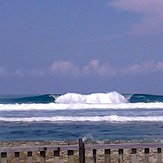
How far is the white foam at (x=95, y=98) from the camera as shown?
2598 inches

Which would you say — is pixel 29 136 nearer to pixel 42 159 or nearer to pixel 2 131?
pixel 2 131

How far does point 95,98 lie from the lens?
66.9 metres

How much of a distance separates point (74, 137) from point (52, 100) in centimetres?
4911

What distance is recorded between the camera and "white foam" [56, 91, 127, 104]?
66.0m

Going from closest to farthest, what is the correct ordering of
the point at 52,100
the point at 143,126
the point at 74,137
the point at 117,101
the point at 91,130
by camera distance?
1. the point at 74,137
2. the point at 91,130
3. the point at 143,126
4. the point at 117,101
5. the point at 52,100

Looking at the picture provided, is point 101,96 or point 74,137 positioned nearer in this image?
point 74,137

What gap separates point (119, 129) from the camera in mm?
26344

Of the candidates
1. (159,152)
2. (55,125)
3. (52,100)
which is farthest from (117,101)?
(159,152)

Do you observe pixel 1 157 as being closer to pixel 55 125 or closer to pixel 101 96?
pixel 55 125

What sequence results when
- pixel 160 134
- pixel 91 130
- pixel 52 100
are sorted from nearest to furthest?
pixel 160 134
pixel 91 130
pixel 52 100

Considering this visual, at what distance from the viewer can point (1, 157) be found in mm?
8961

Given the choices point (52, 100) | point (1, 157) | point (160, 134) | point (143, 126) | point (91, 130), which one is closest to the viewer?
point (1, 157)

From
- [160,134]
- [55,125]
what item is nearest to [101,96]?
[55,125]

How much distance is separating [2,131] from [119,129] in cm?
557
